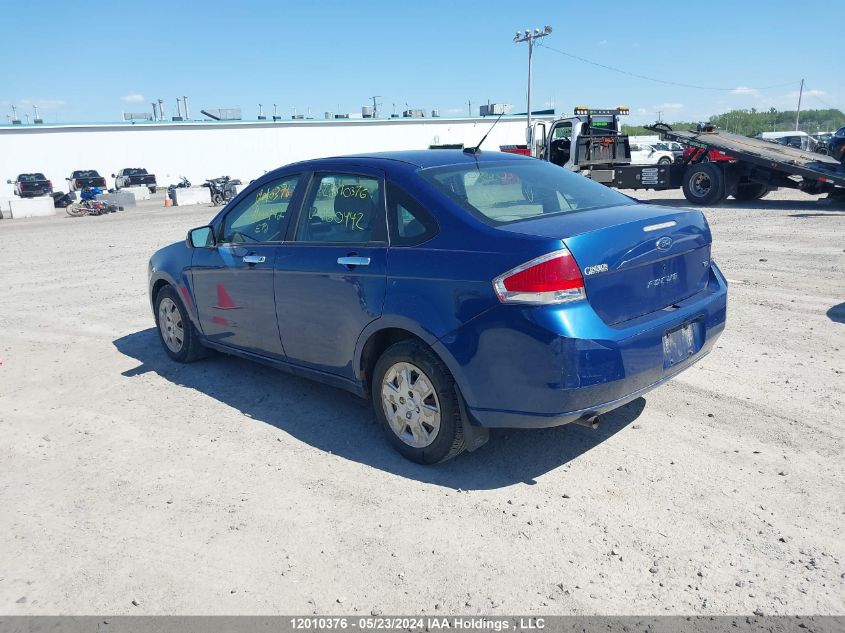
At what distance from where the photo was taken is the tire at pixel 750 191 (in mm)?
17656

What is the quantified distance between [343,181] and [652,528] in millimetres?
2774

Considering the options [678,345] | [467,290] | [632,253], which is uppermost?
[632,253]

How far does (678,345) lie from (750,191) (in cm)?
1627

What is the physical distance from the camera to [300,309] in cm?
454

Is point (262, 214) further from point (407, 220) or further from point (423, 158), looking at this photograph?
point (407, 220)

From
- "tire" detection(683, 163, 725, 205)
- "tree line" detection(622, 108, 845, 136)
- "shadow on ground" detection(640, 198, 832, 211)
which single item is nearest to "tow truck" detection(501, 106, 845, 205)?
"tire" detection(683, 163, 725, 205)

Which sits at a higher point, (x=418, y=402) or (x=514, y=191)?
(x=514, y=191)

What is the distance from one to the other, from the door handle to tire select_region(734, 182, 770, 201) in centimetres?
1616

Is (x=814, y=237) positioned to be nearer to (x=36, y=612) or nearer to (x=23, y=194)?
(x=36, y=612)

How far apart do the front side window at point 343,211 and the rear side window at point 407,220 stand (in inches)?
3.6

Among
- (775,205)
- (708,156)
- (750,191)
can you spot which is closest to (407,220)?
(775,205)

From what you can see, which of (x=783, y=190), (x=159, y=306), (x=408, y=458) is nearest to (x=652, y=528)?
(x=408, y=458)

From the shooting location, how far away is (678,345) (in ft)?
12.3

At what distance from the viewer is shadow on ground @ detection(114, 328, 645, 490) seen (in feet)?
12.9
